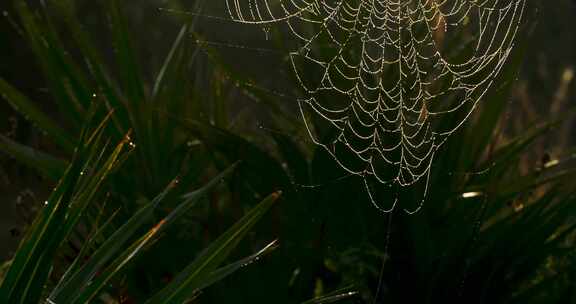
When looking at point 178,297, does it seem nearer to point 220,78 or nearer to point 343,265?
point 343,265

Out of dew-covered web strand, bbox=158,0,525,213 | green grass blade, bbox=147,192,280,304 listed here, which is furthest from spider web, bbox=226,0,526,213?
green grass blade, bbox=147,192,280,304

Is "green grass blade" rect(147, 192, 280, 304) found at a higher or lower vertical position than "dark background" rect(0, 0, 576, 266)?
higher

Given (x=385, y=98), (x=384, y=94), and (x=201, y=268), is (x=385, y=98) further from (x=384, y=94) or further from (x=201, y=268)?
(x=201, y=268)

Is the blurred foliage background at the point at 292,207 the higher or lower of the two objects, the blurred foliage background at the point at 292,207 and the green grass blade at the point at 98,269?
the lower

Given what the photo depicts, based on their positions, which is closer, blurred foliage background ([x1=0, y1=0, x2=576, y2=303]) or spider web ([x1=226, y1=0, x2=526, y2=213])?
blurred foliage background ([x1=0, y1=0, x2=576, y2=303])

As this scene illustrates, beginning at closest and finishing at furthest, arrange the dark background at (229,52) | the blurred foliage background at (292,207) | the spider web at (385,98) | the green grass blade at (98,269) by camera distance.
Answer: the green grass blade at (98,269) → the blurred foliage background at (292,207) → the spider web at (385,98) → the dark background at (229,52)

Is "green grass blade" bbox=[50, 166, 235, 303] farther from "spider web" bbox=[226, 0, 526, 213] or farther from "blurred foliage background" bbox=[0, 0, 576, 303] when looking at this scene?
"spider web" bbox=[226, 0, 526, 213]

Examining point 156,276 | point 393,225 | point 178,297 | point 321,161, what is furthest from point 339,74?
point 178,297

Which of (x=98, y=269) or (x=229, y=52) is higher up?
(x=98, y=269)

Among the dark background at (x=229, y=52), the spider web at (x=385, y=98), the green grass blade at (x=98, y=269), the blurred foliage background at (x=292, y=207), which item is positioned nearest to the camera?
the green grass blade at (x=98, y=269)

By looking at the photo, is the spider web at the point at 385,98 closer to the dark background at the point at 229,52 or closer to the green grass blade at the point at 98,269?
the green grass blade at the point at 98,269

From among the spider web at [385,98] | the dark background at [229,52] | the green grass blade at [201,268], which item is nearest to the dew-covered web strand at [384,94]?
the spider web at [385,98]

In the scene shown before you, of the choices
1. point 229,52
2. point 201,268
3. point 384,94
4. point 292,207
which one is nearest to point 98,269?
point 201,268
